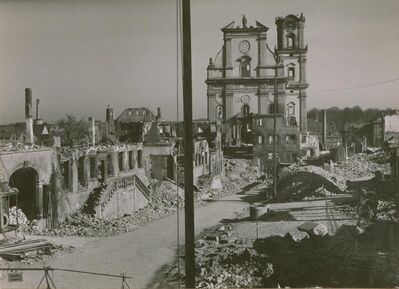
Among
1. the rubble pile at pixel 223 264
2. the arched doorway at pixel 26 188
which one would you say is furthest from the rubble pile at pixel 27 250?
the rubble pile at pixel 223 264

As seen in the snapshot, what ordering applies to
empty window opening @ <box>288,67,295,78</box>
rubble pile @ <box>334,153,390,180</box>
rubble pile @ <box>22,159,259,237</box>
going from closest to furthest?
rubble pile @ <box>334,153,390,180</box> → empty window opening @ <box>288,67,295,78</box> → rubble pile @ <box>22,159,259,237</box>

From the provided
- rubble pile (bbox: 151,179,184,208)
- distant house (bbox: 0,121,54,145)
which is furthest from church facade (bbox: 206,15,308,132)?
distant house (bbox: 0,121,54,145)

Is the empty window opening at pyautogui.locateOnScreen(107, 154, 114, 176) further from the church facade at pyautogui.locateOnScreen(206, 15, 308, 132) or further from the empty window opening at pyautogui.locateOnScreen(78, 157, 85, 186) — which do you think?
the church facade at pyautogui.locateOnScreen(206, 15, 308, 132)

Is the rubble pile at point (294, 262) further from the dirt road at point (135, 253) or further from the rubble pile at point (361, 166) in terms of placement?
the rubble pile at point (361, 166)

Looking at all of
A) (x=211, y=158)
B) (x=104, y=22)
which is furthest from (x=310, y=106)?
(x=104, y=22)

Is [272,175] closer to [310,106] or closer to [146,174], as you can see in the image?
[310,106]

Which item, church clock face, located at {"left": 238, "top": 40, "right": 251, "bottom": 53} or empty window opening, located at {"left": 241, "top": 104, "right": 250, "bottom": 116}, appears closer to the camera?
church clock face, located at {"left": 238, "top": 40, "right": 251, "bottom": 53}

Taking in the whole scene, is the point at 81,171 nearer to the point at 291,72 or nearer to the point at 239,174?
the point at 239,174
